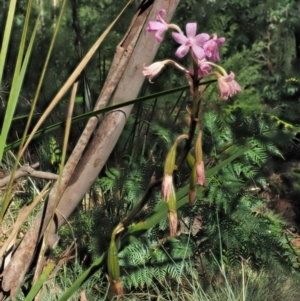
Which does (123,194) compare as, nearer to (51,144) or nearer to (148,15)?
(51,144)

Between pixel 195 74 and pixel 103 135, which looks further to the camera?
pixel 103 135

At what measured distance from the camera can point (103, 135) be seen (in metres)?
1.95

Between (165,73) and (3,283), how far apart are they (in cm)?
278

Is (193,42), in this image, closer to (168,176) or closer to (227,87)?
(227,87)

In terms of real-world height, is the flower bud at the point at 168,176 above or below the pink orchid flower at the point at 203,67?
below

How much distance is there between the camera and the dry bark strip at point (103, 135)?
6.21 ft

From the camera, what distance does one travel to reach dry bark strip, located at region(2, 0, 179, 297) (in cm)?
189

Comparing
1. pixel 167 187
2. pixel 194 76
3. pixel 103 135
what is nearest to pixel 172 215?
pixel 167 187

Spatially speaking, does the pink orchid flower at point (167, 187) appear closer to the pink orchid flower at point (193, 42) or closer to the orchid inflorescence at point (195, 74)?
the orchid inflorescence at point (195, 74)

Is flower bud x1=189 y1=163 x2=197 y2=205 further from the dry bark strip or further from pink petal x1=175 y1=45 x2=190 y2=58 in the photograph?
the dry bark strip

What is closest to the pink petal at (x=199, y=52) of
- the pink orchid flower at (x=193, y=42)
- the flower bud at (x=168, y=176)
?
the pink orchid flower at (x=193, y=42)

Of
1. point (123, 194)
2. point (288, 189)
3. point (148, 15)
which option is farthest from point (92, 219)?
point (288, 189)

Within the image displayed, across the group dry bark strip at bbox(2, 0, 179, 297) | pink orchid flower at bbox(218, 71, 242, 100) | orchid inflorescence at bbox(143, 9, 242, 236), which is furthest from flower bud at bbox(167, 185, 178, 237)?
dry bark strip at bbox(2, 0, 179, 297)

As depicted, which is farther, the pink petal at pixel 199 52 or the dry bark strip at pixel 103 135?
the dry bark strip at pixel 103 135
